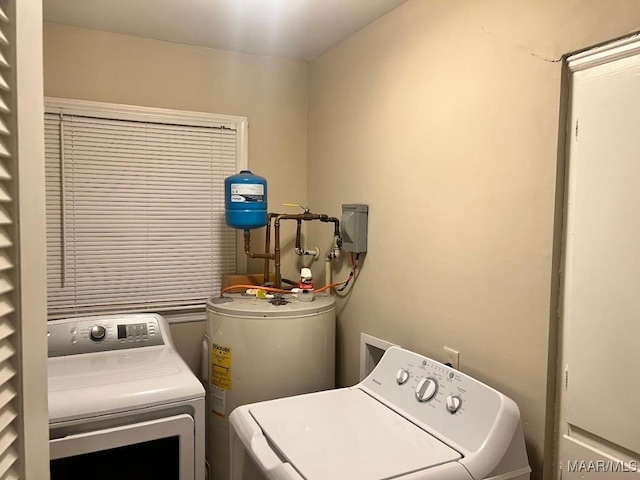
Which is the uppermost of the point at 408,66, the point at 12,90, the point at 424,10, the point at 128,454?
the point at 424,10

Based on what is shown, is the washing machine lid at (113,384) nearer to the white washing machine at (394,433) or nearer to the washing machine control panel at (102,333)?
the washing machine control panel at (102,333)

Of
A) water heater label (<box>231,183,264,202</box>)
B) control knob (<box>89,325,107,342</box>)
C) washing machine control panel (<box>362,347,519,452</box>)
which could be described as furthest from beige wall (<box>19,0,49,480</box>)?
water heater label (<box>231,183,264,202</box>)

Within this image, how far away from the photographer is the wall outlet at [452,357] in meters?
1.64

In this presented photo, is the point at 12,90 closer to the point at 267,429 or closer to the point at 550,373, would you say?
the point at 267,429

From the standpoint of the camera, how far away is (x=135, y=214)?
7.65 feet

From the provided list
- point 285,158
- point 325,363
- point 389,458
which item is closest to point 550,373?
point 389,458

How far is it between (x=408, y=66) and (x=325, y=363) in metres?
1.29

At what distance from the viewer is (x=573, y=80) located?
1268 mm

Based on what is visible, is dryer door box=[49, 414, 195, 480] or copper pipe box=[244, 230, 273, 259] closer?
dryer door box=[49, 414, 195, 480]

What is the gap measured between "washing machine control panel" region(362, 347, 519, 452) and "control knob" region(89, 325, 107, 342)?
1138mm

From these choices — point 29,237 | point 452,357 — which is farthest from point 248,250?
point 29,237

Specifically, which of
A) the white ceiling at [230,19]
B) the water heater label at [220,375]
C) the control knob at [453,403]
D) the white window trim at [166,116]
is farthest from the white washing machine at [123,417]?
the white ceiling at [230,19]

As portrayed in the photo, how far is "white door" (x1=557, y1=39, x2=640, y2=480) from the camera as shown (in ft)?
3.72
